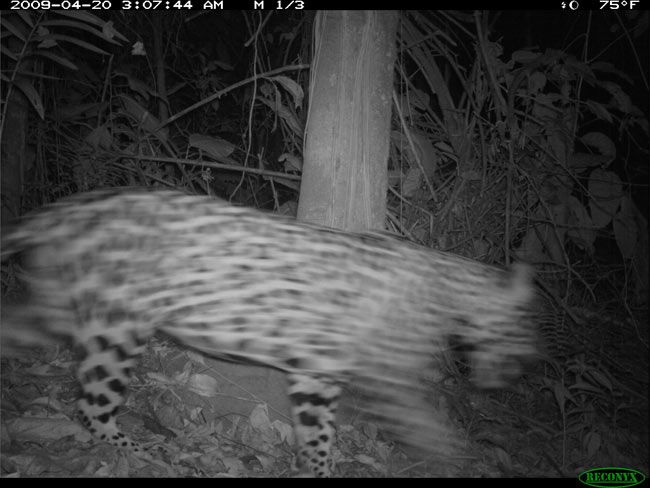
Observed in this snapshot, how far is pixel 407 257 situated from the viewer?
2277 mm

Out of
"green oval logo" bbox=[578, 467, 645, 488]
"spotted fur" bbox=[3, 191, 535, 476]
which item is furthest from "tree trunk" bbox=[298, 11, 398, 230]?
"green oval logo" bbox=[578, 467, 645, 488]

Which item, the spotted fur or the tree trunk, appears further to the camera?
the tree trunk

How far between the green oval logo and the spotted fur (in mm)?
763

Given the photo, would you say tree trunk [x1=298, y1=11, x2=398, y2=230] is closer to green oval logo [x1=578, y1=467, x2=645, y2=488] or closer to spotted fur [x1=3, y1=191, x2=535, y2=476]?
spotted fur [x1=3, y1=191, x2=535, y2=476]

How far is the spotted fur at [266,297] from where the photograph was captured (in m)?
2.00

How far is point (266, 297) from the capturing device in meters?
1.98

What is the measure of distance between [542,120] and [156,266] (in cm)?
280

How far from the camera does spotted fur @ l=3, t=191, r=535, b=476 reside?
2.00 meters
